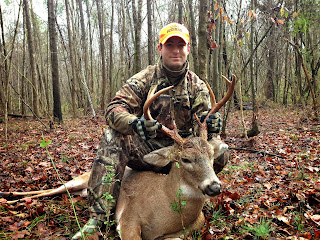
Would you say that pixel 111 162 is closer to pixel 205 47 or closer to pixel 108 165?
pixel 108 165

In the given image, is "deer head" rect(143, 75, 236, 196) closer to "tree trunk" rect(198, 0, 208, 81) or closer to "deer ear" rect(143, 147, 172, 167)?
→ "deer ear" rect(143, 147, 172, 167)

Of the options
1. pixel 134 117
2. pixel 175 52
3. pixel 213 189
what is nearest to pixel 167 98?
pixel 175 52

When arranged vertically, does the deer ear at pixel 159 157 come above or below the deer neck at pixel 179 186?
above

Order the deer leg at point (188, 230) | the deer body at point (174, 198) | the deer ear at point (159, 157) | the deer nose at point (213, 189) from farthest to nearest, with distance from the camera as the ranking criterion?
the deer ear at point (159, 157), the deer leg at point (188, 230), the deer body at point (174, 198), the deer nose at point (213, 189)

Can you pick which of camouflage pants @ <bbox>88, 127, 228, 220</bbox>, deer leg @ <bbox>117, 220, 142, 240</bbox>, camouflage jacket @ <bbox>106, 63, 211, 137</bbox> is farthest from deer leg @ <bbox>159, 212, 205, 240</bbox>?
camouflage jacket @ <bbox>106, 63, 211, 137</bbox>

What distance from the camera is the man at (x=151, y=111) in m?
3.24

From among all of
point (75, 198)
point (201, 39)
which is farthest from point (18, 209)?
point (201, 39)

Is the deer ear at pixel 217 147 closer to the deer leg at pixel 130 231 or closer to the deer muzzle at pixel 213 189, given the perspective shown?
the deer muzzle at pixel 213 189

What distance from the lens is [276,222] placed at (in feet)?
9.79

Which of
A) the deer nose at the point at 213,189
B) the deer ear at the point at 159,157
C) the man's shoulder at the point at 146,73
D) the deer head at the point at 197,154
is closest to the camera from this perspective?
the deer nose at the point at 213,189

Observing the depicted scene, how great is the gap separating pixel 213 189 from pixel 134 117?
122 cm

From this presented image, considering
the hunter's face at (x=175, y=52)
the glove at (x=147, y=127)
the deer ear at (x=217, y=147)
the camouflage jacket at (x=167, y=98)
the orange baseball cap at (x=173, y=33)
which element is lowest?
the deer ear at (x=217, y=147)

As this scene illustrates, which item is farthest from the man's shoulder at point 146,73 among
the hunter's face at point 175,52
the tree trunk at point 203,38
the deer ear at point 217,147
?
the tree trunk at point 203,38

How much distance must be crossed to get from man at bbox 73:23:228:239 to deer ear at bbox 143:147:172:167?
1.17ft
